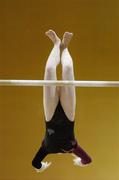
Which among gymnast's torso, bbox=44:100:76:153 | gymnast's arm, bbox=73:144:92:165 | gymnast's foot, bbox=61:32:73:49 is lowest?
gymnast's arm, bbox=73:144:92:165

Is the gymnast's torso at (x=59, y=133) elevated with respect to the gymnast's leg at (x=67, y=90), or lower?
lower

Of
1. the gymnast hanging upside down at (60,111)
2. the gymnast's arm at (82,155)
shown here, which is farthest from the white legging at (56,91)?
the gymnast's arm at (82,155)

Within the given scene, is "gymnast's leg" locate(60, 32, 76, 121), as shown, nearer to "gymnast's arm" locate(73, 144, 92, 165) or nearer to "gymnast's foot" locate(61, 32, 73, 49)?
"gymnast's foot" locate(61, 32, 73, 49)

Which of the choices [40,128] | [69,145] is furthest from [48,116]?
[40,128]

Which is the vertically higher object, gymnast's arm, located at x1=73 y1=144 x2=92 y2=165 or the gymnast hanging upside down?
the gymnast hanging upside down

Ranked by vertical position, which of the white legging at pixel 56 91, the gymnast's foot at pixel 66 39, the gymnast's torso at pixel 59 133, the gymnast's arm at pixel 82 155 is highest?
the gymnast's foot at pixel 66 39

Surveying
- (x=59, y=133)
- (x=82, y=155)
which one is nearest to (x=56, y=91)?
(x=59, y=133)

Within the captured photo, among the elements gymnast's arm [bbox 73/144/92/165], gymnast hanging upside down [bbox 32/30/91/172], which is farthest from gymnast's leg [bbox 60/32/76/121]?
gymnast's arm [bbox 73/144/92/165]

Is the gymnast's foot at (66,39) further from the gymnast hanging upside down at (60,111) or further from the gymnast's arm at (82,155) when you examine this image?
the gymnast's arm at (82,155)

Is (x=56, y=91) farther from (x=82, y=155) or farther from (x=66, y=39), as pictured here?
(x=82, y=155)

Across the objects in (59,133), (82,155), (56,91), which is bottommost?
(82,155)

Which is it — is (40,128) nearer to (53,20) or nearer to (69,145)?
(53,20)

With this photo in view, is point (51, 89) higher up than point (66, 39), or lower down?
lower down

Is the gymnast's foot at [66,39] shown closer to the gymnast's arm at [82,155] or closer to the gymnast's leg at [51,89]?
the gymnast's leg at [51,89]
